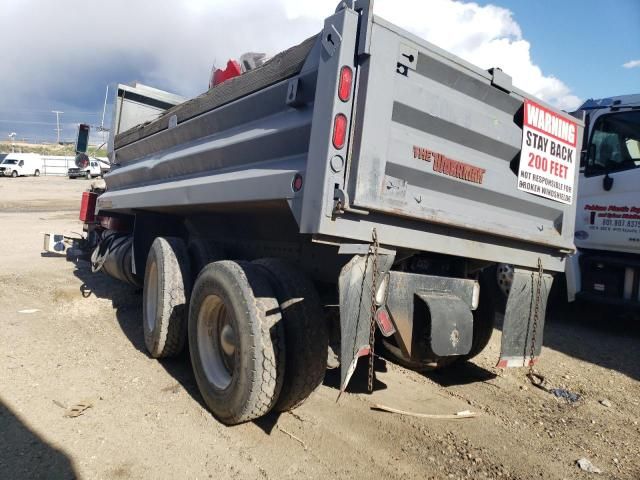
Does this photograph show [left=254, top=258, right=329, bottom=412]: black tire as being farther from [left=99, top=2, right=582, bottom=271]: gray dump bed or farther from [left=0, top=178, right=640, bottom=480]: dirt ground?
[left=99, top=2, right=582, bottom=271]: gray dump bed

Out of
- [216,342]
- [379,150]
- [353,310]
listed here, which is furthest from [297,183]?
[216,342]

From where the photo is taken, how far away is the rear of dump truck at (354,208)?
8.34ft

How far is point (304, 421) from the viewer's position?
326 cm

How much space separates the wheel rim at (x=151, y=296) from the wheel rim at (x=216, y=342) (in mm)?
1095

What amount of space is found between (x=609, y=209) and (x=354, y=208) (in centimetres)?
499

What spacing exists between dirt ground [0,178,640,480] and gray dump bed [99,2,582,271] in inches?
47.4

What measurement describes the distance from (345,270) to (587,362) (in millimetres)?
3789

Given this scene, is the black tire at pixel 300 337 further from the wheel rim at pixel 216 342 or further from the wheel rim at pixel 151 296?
the wheel rim at pixel 151 296

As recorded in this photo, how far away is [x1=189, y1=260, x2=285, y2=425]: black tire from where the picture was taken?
2.83 m

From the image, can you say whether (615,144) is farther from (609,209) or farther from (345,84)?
(345,84)

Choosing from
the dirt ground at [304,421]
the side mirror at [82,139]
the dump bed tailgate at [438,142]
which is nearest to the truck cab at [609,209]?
the dirt ground at [304,421]

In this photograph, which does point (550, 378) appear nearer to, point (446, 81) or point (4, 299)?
point (446, 81)

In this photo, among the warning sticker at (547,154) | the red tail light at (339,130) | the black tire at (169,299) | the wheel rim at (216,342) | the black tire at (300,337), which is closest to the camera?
the red tail light at (339,130)

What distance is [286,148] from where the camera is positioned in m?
2.93
